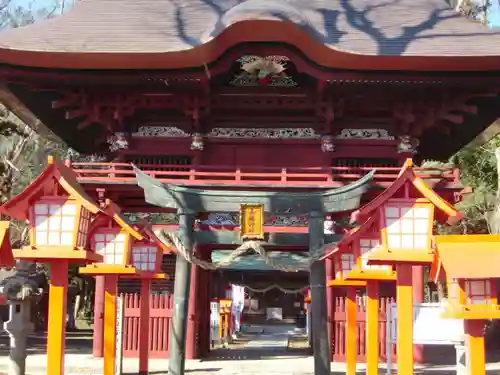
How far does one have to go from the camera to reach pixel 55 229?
8.00 m

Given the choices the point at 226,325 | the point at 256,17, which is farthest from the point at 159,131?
the point at 226,325

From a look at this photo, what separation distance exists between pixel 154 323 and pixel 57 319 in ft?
29.1

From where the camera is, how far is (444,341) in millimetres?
11039

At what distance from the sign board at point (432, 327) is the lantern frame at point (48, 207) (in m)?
6.17

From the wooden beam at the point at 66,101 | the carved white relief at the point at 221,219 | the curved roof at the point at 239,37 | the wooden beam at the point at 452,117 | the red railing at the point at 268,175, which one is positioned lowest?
the carved white relief at the point at 221,219

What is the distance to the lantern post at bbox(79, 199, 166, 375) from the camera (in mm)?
9438

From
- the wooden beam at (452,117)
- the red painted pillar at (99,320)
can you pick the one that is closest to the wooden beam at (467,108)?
the wooden beam at (452,117)

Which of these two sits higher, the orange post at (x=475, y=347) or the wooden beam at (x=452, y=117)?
the wooden beam at (x=452, y=117)

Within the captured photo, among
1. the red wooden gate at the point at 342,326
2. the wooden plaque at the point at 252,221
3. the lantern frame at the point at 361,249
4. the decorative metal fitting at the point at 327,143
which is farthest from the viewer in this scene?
the red wooden gate at the point at 342,326

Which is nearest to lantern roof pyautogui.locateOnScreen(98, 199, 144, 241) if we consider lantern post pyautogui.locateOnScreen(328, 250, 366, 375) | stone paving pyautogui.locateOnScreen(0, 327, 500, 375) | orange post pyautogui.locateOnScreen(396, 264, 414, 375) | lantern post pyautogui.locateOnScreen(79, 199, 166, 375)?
lantern post pyautogui.locateOnScreen(79, 199, 166, 375)

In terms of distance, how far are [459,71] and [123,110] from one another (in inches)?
264

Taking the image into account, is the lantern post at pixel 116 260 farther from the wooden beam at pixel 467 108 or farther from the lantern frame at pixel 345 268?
the wooden beam at pixel 467 108

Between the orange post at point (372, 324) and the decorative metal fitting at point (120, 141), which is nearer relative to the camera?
the orange post at point (372, 324)

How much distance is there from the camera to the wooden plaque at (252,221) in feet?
32.5
